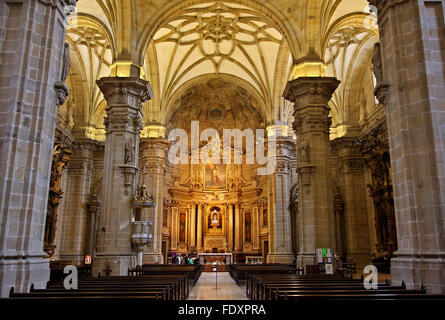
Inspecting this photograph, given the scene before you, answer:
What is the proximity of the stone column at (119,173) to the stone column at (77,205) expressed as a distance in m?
9.11

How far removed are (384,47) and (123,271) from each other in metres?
10.6

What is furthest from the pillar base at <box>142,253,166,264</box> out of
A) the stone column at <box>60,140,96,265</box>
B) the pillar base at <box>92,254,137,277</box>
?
the pillar base at <box>92,254,137,277</box>

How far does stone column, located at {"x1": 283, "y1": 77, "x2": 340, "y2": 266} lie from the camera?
13.5 m

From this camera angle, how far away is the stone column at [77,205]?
2151 centimetres

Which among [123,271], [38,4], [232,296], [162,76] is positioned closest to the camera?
[38,4]

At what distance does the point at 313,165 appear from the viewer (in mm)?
13914

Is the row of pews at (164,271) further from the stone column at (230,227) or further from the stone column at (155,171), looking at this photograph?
the stone column at (230,227)

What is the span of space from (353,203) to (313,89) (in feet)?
31.1

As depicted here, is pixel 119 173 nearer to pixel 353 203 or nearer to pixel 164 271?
pixel 164 271

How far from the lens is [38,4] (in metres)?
7.30

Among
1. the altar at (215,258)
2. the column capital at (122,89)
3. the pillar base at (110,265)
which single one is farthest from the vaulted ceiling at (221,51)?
the altar at (215,258)

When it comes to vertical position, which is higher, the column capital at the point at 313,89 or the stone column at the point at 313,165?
the column capital at the point at 313,89
